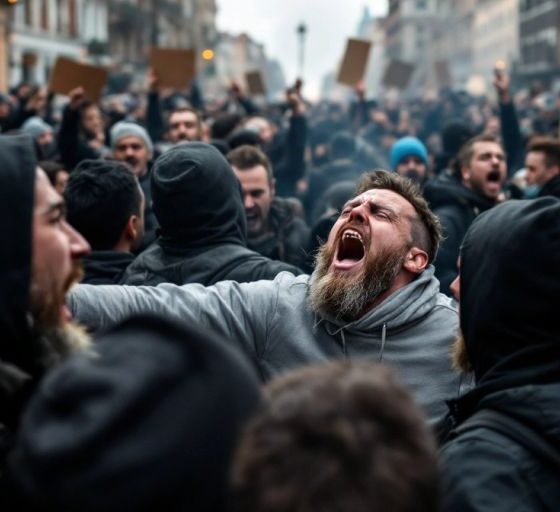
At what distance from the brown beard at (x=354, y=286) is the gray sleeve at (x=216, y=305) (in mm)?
170

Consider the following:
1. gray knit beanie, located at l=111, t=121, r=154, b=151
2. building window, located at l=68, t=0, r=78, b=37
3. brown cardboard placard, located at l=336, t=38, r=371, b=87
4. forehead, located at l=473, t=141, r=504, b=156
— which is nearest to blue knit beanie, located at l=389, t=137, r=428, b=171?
forehead, located at l=473, t=141, r=504, b=156

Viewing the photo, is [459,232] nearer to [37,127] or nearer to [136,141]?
[136,141]

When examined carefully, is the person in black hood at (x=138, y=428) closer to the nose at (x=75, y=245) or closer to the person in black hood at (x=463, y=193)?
the nose at (x=75, y=245)

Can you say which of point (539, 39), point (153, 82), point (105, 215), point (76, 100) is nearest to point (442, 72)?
point (153, 82)

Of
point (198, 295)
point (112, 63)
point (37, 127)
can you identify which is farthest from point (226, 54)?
point (198, 295)

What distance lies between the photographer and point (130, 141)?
23.4 feet

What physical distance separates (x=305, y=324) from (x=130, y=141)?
425 centimetres

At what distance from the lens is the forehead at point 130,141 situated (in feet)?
23.4

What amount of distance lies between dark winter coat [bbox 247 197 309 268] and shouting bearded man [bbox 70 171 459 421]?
7.20 ft

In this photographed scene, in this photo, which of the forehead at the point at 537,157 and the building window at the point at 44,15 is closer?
the forehead at the point at 537,157

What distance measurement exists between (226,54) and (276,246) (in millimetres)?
108553

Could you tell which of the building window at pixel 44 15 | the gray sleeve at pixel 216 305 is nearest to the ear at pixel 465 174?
the gray sleeve at pixel 216 305

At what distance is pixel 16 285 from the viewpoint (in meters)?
1.88

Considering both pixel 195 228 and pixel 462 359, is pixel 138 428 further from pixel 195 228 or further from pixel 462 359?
pixel 195 228
